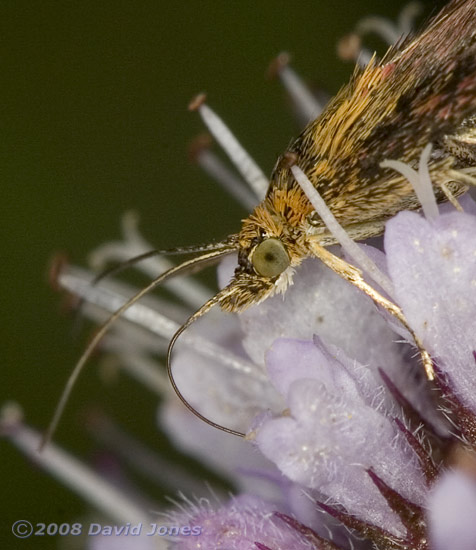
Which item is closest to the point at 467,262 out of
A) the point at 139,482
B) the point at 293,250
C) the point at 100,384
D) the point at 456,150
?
the point at 456,150

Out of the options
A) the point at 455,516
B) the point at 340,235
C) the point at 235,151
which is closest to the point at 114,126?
the point at 235,151

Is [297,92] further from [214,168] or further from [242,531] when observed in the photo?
[242,531]

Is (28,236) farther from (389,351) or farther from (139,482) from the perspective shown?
(389,351)

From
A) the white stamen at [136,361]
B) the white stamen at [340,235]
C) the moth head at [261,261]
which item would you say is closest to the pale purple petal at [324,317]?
the moth head at [261,261]

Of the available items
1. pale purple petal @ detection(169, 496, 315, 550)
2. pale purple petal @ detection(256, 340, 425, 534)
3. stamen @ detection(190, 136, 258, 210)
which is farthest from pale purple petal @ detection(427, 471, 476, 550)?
Answer: stamen @ detection(190, 136, 258, 210)

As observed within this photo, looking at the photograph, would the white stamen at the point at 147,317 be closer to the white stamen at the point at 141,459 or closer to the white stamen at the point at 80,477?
the white stamen at the point at 80,477

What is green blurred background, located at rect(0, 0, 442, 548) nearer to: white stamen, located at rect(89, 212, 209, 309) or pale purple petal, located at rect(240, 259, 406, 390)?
white stamen, located at rect(89, 212, 209, 309)
